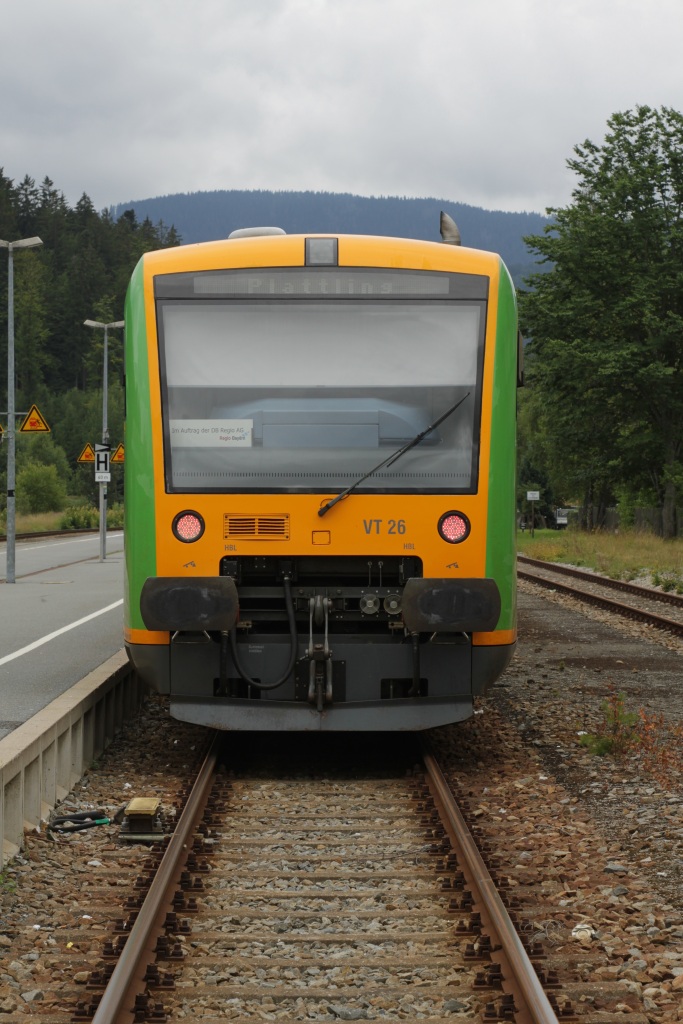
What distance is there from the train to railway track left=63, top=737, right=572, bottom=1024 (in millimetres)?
860

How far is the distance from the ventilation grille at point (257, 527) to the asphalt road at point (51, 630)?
1.83 m

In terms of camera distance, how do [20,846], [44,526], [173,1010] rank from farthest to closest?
1. [44,526]
2. [20,846]
3. [173,1010]

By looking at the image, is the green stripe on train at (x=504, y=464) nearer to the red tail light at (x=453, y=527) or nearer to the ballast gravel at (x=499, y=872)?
the red tail light at (x=453, y=527)

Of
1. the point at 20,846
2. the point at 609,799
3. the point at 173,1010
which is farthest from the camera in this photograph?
the point at 609,799

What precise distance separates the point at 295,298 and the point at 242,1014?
483 cm

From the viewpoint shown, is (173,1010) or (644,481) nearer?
(173,1010)

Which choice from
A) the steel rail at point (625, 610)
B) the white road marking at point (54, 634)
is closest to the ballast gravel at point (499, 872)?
the white road marking at point (54, 634)

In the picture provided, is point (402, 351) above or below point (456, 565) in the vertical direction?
above

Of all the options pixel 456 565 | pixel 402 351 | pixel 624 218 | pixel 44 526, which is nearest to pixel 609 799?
pixel 456 565

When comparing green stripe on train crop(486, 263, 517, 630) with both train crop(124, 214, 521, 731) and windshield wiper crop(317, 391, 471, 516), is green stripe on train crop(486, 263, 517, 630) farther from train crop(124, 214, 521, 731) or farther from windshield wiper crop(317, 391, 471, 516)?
windshield wiper crop(317, 391, 471, 516)

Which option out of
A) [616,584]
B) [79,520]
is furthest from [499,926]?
[79,520]

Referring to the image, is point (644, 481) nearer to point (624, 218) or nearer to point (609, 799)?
point (624, 218)

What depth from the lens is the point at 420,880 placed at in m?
A: 5.97

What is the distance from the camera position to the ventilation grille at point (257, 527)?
7965 mm
